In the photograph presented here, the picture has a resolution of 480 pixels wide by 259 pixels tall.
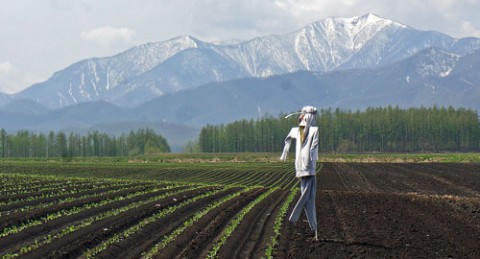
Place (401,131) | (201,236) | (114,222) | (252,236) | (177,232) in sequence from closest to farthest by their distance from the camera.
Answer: (201,236), (252,236), (177,232), (114,222), (401,131)

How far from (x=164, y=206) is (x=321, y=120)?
546 ft

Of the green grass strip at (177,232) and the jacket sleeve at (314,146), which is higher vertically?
the jacket sleeve at (314,146)

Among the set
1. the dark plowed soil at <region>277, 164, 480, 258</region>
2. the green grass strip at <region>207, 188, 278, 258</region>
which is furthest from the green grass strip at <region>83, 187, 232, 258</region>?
the dark plowed soil at <region>277, 164, 480, 258</region>

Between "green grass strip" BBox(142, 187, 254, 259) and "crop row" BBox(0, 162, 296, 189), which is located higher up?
"green grass strip" BBox(142, 187, 254, 259)

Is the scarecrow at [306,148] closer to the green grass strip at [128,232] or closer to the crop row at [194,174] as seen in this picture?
the green grass strip at [128,232]

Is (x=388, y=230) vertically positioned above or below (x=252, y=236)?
below

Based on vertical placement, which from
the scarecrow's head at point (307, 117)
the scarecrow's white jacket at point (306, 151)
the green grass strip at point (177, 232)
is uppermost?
the scarecrow's head at point (307, 117)

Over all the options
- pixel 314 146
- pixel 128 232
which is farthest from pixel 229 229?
pixel 314 146

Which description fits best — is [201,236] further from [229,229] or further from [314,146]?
[314,146]

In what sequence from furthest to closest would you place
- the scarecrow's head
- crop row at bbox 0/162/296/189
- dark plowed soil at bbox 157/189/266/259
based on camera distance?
1. crop row at bbox 0/162/296/189
2. the scarecrow's head
3. dark plowed soil at bbox 157/189/266/259

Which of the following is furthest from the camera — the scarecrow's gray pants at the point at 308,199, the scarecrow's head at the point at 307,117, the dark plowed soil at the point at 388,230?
the scarecrow's gray pants at the point at 308,199

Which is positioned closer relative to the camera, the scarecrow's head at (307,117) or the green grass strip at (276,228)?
the green grass strip at (276,228)

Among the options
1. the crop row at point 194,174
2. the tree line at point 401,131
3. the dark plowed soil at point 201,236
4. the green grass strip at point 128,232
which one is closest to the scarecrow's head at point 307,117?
the dark plowed soil at point 201,236

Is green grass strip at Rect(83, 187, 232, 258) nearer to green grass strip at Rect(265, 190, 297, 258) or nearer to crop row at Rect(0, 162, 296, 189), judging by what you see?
green grass strip at Rect(265, 190, 297, 258)
